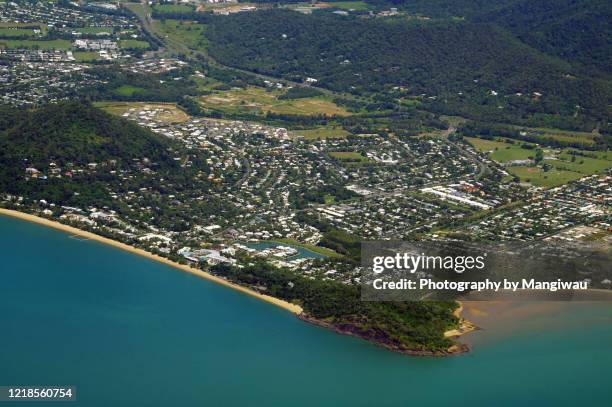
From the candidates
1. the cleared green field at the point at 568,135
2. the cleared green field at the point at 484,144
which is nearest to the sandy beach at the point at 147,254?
the cleared green field at the point at 484,144

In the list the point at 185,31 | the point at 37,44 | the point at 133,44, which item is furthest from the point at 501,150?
the point at 185,31

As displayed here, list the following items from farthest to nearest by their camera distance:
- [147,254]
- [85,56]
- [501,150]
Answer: [85,56], [501,150], [147,254]

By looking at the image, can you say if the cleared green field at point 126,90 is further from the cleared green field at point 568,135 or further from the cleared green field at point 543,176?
the cleared green field at point 543,176

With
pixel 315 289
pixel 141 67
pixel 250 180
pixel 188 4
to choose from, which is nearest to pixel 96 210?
pixel 250 180

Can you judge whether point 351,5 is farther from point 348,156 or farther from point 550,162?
point 550,162

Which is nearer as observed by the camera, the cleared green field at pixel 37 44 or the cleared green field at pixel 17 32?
the cleared green field at pixel 37 44
